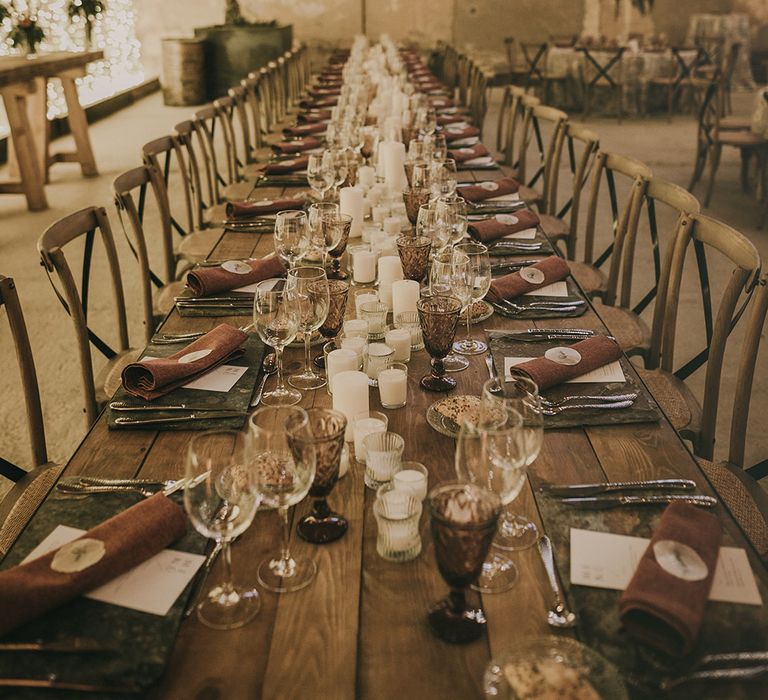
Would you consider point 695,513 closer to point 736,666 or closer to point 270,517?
point 736,666

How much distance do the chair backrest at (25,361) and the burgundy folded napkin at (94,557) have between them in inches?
31.5

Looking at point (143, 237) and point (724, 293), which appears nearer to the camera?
point (724, 293)

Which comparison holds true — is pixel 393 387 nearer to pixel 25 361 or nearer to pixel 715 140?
pixel 25 361

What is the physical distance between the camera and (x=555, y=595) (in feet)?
3.46

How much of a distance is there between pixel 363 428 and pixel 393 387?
0.56ft

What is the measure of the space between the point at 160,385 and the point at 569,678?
101 centimetres

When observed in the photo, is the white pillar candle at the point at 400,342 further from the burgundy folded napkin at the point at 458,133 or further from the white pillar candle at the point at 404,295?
the burgundy folded napkin at the point at 458,133

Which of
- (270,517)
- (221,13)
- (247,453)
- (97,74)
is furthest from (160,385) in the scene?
(221,13)

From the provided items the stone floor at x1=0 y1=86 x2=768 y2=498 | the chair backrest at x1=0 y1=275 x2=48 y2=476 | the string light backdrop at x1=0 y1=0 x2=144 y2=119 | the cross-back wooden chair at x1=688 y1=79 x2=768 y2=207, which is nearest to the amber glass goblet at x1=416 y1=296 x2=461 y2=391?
the chair backrest at x1=0 y1=275 x2=48 y2=476

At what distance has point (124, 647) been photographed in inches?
37.7

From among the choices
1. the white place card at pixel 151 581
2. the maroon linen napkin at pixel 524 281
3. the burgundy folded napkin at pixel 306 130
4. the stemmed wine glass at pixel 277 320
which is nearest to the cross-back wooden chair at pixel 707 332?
the maroon linen napkin at pixel 524 281

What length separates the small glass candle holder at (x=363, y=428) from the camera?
4.43 ft

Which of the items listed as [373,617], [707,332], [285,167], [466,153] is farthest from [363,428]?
[466,153]

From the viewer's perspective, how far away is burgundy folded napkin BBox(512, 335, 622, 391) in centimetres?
158
